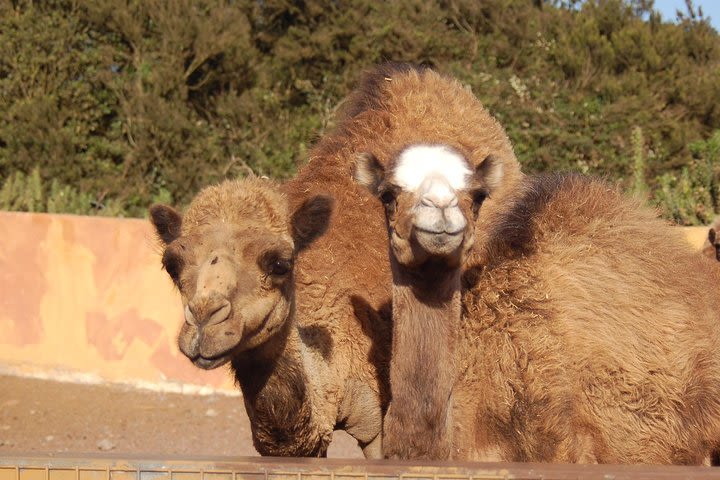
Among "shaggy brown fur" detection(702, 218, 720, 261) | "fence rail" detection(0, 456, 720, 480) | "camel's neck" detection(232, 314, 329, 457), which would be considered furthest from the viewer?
"shaggy brown fur" detection(702, 218, 720, 261)

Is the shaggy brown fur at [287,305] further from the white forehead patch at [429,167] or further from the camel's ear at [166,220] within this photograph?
the white forehead patch at [429,167]

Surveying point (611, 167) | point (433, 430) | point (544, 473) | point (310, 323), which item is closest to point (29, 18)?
point (611, 167)

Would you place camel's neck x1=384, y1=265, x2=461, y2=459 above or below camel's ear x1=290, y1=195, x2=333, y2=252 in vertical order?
below

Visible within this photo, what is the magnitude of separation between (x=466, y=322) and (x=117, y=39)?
15.5 m

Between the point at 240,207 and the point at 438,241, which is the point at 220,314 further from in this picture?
the point at 438,241

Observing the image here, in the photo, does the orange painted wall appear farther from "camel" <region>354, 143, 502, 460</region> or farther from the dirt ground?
"camel" <region>354, 143, 502, 460</region>

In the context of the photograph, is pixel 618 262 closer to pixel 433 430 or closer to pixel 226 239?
pixel 433 430

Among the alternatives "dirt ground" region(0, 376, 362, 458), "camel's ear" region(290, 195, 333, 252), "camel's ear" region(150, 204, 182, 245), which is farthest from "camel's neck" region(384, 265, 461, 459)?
"dirt ground" region(0, 376, 362, 458)

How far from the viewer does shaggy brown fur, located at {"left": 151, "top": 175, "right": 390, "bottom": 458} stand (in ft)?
13.4

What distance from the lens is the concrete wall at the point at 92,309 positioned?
1059 cm

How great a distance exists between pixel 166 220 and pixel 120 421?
219 inches

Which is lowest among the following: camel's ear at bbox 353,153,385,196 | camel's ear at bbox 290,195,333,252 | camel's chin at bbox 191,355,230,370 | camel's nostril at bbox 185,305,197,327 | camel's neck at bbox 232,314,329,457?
camel's neck at bbox 232,314,329,457

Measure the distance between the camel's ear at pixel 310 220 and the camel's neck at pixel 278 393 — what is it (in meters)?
0.45

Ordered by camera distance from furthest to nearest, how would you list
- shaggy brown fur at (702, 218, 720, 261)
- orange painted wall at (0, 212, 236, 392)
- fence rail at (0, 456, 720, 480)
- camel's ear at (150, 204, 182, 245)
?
orange painted wall at (0, 212, 236, 392) → shaggy brown fur at (702, 218, 720, 261) → camel's ear at (150, 204, 182, 245) → fence rail at (0, 456, 720, 480)
